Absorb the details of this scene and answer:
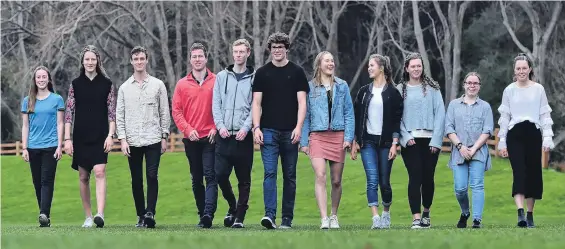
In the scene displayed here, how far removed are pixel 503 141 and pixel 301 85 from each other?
2.66 meters

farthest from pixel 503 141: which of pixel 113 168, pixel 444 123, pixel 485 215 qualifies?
pixel 113 168

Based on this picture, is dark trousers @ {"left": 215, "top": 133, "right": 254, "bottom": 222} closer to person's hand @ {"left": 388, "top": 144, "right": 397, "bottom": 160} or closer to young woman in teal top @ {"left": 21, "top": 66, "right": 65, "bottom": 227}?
person's hand @ {"left": 388, "top": 144, "right": 397, "bottom": 160}

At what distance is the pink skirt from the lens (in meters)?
15.1

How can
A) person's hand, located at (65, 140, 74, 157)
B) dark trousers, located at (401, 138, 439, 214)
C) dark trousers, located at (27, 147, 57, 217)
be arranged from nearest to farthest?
dark trousers, located at (401, 138, 439, 214)
person's hand, located at (65, 140, 74, 157)
dark trousers, located at (27, 147, 57, 217)

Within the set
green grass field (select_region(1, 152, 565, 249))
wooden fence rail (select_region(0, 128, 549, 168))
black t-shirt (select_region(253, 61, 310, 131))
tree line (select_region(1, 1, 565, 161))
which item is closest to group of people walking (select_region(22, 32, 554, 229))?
black t-shirt (select_region(253, 61, 310, 131))

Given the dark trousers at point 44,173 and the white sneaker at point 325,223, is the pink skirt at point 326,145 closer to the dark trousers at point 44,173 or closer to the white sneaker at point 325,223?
the white sneaker at point 325,223

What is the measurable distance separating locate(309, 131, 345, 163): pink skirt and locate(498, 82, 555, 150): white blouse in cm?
201

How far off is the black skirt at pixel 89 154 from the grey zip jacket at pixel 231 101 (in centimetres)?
153

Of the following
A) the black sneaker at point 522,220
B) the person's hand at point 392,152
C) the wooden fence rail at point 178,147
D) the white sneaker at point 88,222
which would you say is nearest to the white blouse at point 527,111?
the black sneaker at point 522,220

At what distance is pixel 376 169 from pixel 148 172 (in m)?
2.67

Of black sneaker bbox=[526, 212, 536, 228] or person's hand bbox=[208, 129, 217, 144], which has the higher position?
person's hand bbox=[208, 129, 217, 144]

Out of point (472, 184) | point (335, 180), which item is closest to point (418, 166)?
point (472, 184)

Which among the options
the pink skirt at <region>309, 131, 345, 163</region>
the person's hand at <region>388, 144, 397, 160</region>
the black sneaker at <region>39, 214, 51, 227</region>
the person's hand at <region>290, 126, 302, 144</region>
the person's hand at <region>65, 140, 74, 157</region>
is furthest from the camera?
the black sneaker at <region>39, 214, 51, 227</region>

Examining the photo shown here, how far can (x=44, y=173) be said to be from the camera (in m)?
16.4
